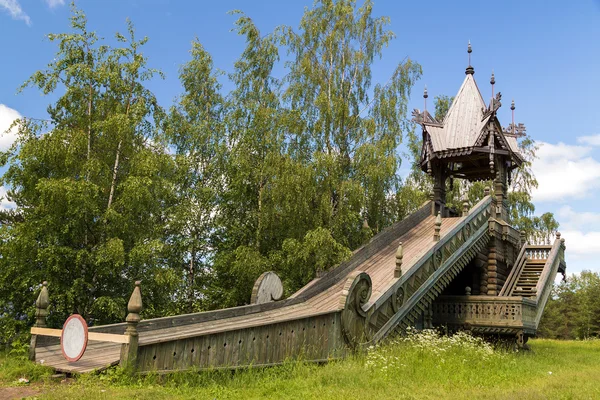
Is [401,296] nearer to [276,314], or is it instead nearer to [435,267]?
[435,267]

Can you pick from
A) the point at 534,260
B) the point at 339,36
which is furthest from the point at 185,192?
the point at 534,260

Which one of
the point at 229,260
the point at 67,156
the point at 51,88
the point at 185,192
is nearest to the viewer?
the point at 67,156

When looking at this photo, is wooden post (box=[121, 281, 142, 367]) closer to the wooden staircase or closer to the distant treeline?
the distant treeline

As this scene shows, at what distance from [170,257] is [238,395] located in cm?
1191

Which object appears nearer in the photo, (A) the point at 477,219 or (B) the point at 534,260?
(A) the point at 477,219

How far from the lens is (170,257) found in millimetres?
19031

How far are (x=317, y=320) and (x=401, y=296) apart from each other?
3.01 metres

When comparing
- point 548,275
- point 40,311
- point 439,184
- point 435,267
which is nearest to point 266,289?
point 435,267

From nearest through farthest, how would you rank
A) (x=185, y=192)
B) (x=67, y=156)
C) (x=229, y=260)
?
(x=67, y=156), (x=229, y=260), (x=185, y=192)

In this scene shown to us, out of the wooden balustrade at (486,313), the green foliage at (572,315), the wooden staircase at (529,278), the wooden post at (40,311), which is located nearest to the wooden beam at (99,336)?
the wooden post at (40,311)

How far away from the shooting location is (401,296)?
12.8 metres

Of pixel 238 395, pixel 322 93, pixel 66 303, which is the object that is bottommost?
pixel 238 395

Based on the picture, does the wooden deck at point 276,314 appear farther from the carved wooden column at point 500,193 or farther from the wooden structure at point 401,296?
the carved wooden column at point 500,193

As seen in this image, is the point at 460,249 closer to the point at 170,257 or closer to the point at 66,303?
the point at 170,257
